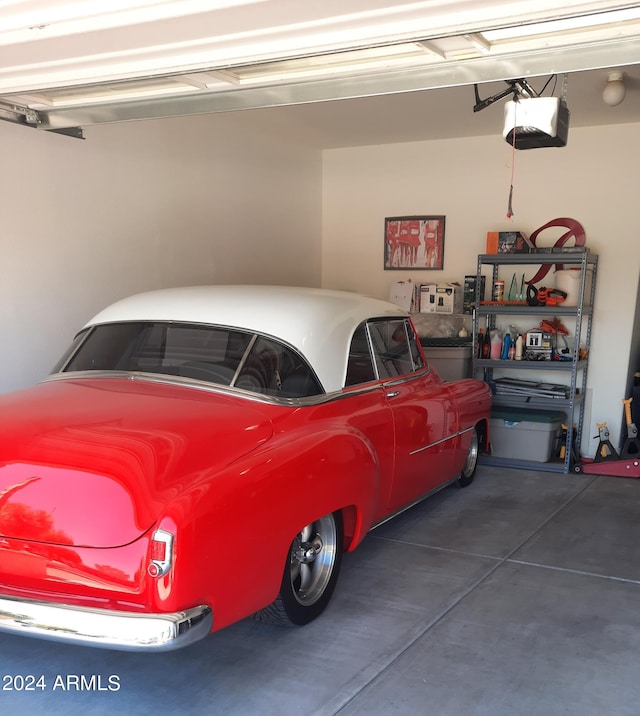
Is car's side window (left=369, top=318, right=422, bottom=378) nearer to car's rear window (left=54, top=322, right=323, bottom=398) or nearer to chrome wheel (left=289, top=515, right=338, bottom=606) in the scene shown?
car's rear window (left=54, top=322, right=323, bottom=398)

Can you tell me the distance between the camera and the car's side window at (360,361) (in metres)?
3.73

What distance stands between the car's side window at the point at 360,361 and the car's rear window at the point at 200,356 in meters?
0.37

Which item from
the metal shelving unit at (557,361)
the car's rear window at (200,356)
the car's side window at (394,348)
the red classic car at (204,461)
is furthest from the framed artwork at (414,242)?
the car's rear window at (200,356)

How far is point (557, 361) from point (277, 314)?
3.75m

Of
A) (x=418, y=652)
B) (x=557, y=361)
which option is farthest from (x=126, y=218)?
(x=557, y=361)

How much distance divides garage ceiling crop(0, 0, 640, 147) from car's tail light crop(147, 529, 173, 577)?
77.6 inches

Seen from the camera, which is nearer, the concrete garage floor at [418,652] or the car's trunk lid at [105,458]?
the car's trunk lid at [105,458]

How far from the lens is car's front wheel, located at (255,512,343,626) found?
3045 mm

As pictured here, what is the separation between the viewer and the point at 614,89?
16.6 ft

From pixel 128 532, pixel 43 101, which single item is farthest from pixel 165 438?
pixel 43 101

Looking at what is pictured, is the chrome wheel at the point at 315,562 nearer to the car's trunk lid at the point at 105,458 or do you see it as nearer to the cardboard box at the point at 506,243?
the car's trunk lid at the point at 105,458

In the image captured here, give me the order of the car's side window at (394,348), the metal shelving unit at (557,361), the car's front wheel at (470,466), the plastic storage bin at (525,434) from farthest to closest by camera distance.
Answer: the plastic storage bin at (525,434), the metal shelving unit at (557,361), the car's front wheel at (470,466), the car's side window at (394,348)

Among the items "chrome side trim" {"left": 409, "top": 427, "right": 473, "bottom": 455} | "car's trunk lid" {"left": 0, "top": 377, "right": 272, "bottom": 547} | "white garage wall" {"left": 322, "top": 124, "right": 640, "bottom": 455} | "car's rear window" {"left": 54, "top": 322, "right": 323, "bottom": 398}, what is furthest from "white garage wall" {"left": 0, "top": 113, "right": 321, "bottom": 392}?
"chrome side trim" {"left": 409, "top": 427, "right": 473, "bottom": 455}

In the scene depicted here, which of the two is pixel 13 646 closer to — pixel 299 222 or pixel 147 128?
pixel 147 128
